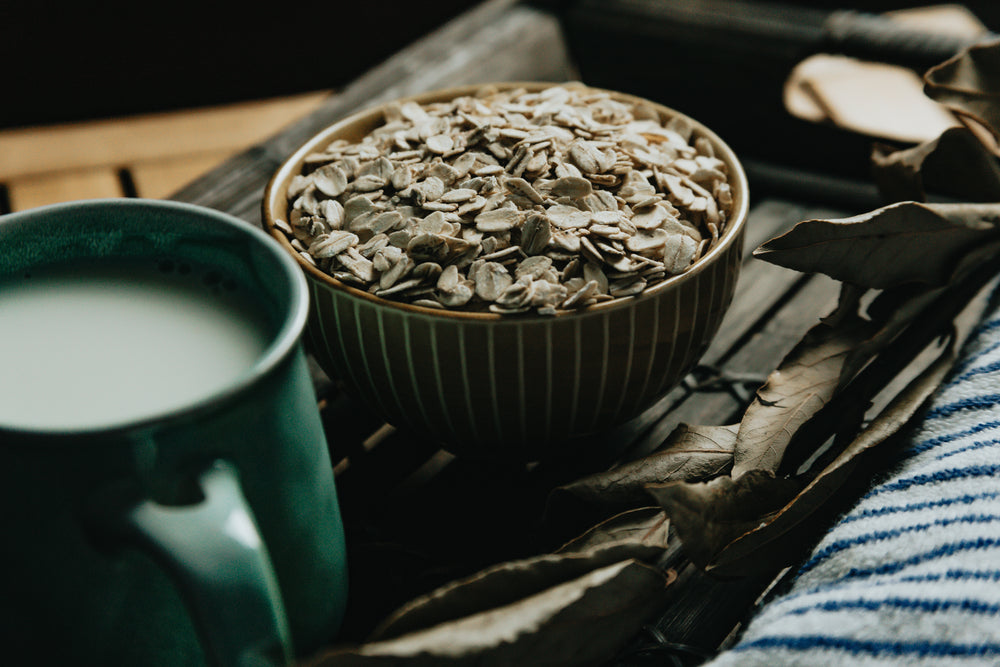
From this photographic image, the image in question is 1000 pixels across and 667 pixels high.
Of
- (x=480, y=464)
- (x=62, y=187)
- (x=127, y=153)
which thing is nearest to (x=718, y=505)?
(x=480, y=464)

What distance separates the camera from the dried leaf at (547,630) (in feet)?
0.91

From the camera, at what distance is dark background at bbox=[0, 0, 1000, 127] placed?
1218mm

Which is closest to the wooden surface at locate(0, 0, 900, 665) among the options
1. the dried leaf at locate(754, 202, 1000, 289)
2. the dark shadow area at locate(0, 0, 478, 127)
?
the dried leaf at locate(754, 202, 1000, 289)

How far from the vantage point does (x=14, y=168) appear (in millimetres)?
833

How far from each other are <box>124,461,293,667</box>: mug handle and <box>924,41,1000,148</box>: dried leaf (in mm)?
443

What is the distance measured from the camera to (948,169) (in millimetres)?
523

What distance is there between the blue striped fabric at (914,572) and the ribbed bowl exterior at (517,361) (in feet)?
0.34

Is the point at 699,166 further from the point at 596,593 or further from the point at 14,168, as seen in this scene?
the point at 14,168

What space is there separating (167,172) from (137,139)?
0.12 metres

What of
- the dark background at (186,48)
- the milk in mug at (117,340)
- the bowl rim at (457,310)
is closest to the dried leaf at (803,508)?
the bowl rim at (457,310)

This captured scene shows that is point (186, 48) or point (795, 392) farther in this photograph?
point (186, 48)

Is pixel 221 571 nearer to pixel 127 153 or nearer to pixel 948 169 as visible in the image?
pixel 948 169

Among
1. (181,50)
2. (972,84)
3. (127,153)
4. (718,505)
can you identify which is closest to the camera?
(718,505)

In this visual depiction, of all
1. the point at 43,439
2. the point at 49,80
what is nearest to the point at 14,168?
the point at 49,80
